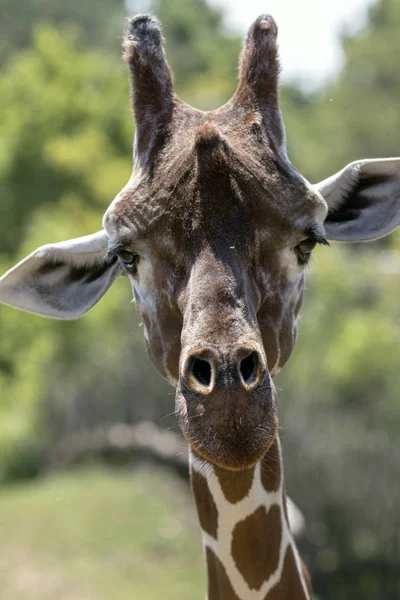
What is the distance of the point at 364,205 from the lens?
17.2ft

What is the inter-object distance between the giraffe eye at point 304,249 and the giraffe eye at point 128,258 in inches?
28.1

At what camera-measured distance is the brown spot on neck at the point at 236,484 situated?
4594mm

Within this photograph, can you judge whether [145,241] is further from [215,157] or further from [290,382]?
[290,382]

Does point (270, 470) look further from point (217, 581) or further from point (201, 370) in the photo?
point (201, 370)

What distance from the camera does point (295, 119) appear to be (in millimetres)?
64500

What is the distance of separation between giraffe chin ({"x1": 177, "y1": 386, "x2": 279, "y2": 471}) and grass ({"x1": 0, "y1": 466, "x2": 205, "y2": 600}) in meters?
10.1

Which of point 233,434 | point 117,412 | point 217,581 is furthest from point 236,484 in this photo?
point 117,412

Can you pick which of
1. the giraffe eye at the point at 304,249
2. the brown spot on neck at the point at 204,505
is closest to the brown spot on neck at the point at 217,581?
the brown spot on neck at the point at 204,505

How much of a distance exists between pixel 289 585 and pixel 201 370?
4.77 ft

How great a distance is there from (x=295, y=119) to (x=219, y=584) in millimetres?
61375

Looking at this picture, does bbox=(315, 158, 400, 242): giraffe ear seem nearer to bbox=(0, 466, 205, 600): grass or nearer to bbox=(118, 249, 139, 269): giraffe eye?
bbox=(118, 249, 139, 269): giraffe eye

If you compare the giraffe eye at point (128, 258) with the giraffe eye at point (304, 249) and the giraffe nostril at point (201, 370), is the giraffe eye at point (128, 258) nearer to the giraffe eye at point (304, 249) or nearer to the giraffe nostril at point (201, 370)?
the giraffe eye at point (304, 249)

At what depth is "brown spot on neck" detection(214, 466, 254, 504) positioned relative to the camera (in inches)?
181

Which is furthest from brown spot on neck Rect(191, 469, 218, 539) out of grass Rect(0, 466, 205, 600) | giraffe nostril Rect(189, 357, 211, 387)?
grass Rect(0, 466, 205, 600)
